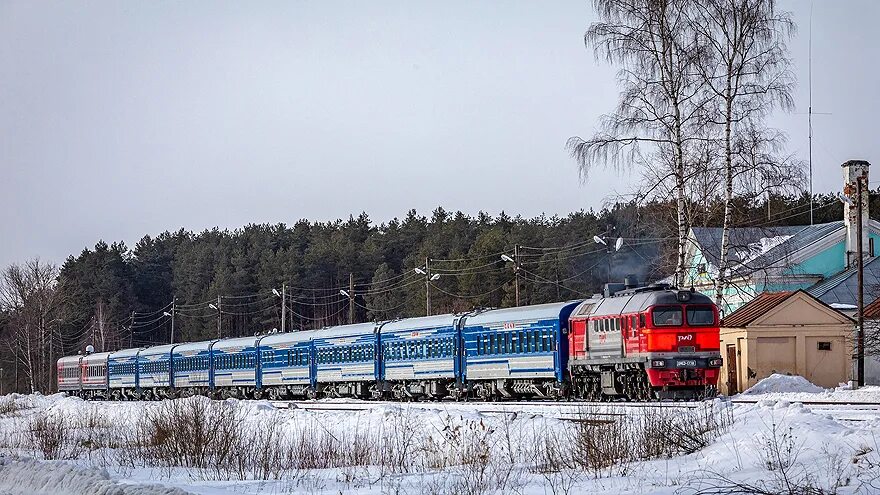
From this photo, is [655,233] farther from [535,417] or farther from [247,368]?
[247,368]

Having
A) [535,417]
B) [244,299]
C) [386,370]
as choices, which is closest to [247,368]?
[386,370]

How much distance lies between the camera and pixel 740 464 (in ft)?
47.9

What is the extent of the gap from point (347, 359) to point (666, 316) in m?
18.4

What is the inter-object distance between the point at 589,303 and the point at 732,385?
8.82m

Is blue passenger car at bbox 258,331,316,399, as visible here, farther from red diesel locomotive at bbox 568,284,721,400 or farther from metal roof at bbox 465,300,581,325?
red diesel locomotive at bbox 568,284,721,400

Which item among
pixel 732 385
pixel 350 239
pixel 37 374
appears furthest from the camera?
pixel 350 239

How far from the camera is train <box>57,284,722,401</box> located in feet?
94.8

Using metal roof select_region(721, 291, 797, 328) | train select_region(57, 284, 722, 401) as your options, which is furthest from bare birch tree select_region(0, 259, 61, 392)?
metal roof select_region(721, 291, 797, 328)

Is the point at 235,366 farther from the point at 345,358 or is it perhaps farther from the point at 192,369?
the point at 345,358

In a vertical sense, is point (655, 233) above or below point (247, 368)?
above

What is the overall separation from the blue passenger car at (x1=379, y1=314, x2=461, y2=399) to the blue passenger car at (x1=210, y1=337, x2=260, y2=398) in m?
11.4

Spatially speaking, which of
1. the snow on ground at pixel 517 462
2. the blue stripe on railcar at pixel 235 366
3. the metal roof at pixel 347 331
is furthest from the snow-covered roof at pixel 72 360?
the snow on ground at pixel 517 462

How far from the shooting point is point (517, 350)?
34.1 meters

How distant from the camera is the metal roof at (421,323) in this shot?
3844cm
